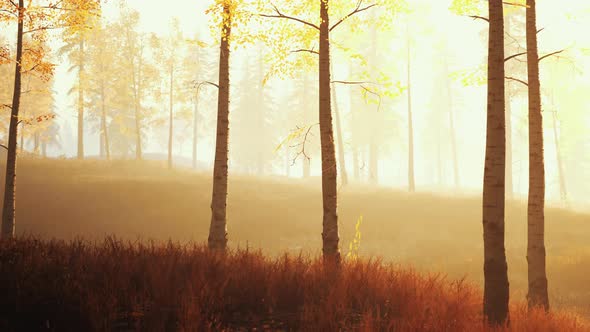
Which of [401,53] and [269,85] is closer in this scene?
[401,53]

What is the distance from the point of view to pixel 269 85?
156 ft

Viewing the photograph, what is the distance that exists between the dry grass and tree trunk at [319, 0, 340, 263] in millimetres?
1524

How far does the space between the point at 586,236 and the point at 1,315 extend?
19017 mm

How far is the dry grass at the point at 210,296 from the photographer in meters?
3.64

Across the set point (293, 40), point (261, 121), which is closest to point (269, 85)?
point (261, 121)

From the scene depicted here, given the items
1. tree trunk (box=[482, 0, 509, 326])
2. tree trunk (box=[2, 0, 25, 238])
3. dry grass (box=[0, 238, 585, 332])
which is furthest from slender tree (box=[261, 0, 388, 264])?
tree trunk (box=[2, 0, 25, 238])

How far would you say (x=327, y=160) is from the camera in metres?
7.79

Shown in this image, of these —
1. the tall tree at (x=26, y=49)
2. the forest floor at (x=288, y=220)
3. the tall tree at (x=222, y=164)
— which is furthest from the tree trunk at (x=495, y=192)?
the tall tree at (x=26, y=49)

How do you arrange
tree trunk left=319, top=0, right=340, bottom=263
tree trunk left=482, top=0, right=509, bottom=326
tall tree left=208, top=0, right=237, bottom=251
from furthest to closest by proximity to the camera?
tall tree left=208, top=0, right=237, bottom=251 < tree trunk left=319, top=0, right=340, bottom=263 < tree trunk left=482, top=0, right=509, bottom=326

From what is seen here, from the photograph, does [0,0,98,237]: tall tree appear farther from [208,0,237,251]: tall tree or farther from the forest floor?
[208,0,237,251]: tall tree

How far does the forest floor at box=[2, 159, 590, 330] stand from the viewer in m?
14.4

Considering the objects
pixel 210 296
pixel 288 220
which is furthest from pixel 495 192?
pixel 288 220

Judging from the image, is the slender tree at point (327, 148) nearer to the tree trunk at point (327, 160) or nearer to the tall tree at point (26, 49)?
the tree trunk at point (327, 160)

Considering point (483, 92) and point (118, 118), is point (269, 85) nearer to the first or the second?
point (118, 118)
